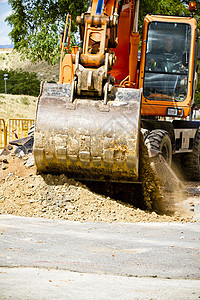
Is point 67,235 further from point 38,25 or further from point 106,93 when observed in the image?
point 38,25

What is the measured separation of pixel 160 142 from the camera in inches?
324

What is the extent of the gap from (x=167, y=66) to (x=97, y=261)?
6.00 m

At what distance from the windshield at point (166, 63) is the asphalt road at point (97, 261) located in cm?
424

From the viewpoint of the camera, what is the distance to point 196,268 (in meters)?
3.88

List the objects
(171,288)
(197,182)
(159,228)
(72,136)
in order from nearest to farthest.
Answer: (171,288) < (159,228) < (72,136) < (197,182)

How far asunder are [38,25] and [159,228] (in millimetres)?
18154

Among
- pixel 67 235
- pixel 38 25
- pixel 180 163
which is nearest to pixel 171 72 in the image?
pixel 180 163

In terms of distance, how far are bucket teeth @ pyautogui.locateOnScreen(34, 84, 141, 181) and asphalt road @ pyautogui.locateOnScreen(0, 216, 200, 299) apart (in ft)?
3.16

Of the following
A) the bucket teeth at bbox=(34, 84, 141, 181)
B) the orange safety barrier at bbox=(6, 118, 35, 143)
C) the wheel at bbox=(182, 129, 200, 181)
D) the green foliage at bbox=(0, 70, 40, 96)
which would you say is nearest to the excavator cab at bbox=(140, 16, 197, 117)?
the wheel at bbox=(182, 129, 200, 181)

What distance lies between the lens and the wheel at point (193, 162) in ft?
35.4

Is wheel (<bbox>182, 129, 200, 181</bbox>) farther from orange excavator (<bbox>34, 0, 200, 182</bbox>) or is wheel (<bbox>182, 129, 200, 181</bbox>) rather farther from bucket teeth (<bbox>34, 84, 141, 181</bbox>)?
bucket teeth (<bbox>34, 84, 141, 181</bbox>)

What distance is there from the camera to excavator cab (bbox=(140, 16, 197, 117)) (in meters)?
9.17

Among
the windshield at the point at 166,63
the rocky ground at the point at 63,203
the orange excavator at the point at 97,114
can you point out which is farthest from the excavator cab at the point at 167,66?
the rocky ground at the point at 63,203

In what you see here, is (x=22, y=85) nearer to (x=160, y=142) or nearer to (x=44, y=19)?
(x=44, y=19)
